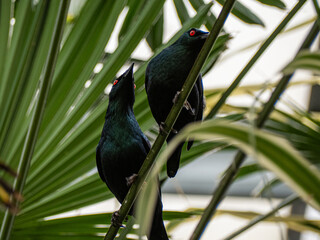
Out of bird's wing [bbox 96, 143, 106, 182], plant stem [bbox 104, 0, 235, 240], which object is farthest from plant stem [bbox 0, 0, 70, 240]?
bird's wing [bbox 96, 143, 106, 182]

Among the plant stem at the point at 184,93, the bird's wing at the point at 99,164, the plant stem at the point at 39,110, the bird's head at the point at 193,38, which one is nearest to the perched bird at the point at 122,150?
the bird's wing at the point at 99,164

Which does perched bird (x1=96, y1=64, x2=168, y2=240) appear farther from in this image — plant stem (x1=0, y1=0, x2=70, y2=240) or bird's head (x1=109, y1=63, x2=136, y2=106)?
plant stem (x1=0, y1=0, x2=70, y2=240)

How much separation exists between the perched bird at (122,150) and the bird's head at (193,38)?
15 cm

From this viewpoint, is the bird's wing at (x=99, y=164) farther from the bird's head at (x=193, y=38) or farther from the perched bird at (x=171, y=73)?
the bird's head at (x=193, y=38)

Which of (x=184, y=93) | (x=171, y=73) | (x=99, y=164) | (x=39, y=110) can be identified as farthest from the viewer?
(x=99, y=164)

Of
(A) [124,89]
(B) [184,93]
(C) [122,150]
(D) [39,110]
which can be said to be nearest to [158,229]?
(C) [122,150]

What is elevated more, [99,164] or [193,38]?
[193,38]

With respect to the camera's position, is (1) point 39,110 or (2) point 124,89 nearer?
(1) point 39,110

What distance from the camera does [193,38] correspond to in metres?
1.03

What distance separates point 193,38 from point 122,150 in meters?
0.29

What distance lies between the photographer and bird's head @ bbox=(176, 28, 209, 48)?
3.34 feet

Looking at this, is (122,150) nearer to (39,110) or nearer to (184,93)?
(39,110)

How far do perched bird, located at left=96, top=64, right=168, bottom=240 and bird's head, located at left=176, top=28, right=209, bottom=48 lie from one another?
0.50ft

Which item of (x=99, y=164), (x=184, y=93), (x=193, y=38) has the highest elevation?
(x=193, y=38)
